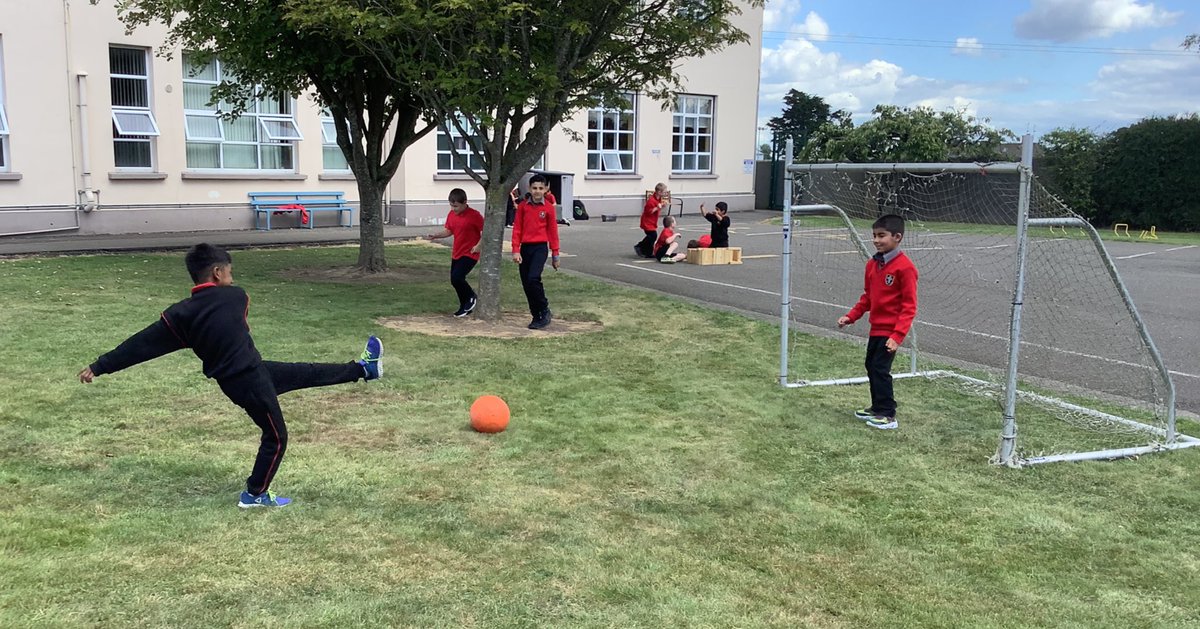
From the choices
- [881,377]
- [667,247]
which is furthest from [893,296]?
[667,247]

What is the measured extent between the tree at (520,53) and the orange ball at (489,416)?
4200mm

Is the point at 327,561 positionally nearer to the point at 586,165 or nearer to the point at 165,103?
the point at 165,103

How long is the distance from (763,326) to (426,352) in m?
4.20

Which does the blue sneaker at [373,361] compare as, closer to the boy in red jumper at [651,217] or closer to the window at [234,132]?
the boy in red jumper at [651,217]

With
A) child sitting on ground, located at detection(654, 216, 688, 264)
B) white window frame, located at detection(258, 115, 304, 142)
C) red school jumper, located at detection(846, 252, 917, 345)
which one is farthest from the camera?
white window frame, located at detection(258, 115, 304, 142)

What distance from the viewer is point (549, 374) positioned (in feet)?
27.1

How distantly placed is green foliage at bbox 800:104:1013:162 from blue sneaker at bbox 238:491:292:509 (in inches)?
1123

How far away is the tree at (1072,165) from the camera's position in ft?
106

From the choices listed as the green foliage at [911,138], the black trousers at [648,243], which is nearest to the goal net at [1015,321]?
the black trousers at [648,243]

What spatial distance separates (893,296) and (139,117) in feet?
65.2

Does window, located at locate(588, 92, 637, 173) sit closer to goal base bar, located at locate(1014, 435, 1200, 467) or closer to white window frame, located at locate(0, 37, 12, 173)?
white window frame, located at locate(0, 37, 12, 173)

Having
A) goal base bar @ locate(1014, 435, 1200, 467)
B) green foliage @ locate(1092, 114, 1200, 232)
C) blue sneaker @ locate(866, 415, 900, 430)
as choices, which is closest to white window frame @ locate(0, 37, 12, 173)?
blue sneaker @ locate(866, 415, 900, 430)

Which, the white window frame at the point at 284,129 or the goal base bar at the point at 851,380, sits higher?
the white window frame at the point at 284,129

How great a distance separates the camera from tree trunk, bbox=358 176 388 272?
47.5 feet
